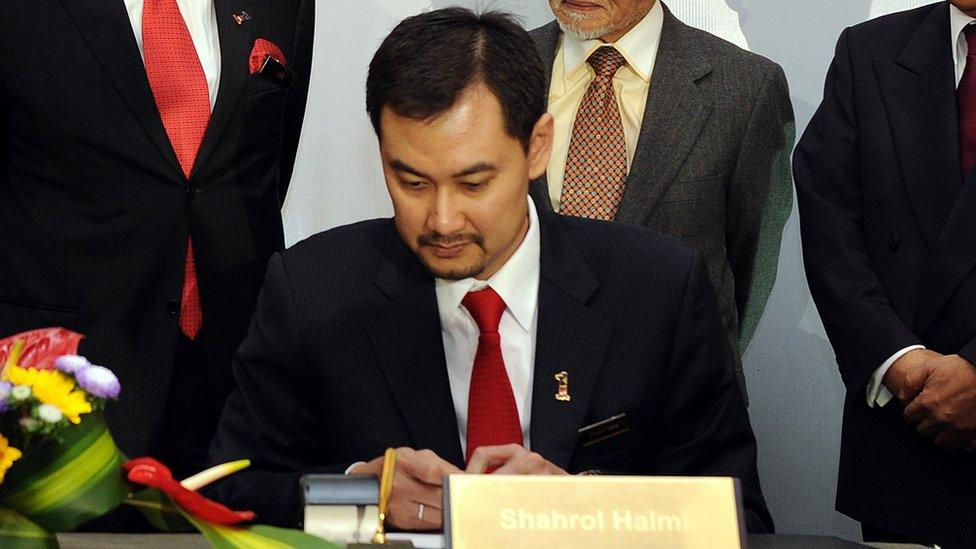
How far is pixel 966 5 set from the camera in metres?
3.08

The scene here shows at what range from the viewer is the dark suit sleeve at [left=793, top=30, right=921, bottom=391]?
9.95 ft

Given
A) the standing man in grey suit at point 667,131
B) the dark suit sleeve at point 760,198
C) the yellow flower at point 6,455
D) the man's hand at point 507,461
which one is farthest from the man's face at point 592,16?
the yellow flower at point 6,455

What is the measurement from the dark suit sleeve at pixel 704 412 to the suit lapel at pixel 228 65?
44.0 inches

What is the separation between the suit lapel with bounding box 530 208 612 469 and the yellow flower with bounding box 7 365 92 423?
2.91ft

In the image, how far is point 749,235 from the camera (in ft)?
11.5

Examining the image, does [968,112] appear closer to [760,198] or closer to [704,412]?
[760,198]

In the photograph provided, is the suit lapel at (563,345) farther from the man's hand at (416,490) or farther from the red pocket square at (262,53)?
the red pocket square at (262,53)

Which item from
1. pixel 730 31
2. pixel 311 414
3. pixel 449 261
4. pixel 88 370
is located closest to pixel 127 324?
pixel 311 414

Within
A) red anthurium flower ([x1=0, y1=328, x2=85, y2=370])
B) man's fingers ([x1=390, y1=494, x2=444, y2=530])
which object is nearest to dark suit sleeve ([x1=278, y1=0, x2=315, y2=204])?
man's fingers ([x1=390, y1=494, x2=444, y2=530])

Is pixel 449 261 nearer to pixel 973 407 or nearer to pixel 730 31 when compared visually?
pixel 973 407

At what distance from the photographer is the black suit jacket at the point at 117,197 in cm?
297

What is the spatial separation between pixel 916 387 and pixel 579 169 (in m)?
0.88

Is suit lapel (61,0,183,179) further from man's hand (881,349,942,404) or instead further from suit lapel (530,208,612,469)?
man's hand (881,349,942,404)

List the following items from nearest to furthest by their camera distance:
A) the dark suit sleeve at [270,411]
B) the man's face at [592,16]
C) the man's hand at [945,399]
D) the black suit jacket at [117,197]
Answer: the dark suit sleeve at [270,411], the man's hand at [945,399], the black suit jacket at [117,197], the man's face at [592,16]
